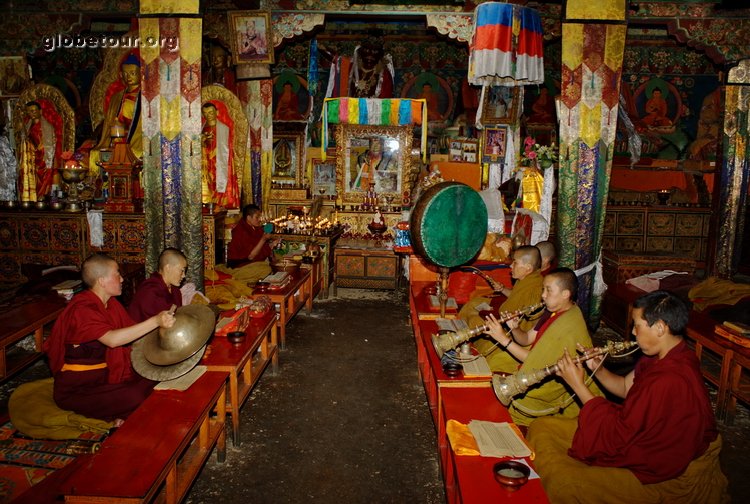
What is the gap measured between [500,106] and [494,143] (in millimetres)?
931

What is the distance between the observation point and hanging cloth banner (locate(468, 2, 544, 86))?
5707mm

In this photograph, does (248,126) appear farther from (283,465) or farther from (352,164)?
(283,465)

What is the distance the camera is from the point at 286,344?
6.45m

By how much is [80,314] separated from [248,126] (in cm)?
731

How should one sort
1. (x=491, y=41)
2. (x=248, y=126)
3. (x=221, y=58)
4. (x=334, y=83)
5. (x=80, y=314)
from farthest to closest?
(x=334, y=83) → (x=221, y=58) → (x=248, y=126) → (x=491, y=41) → (x=80, y=314)

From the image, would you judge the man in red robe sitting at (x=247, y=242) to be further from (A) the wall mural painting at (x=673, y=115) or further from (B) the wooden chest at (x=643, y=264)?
(A) the wall mural painting at (x=673, y=115)

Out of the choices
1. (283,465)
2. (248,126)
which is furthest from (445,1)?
(283,465)

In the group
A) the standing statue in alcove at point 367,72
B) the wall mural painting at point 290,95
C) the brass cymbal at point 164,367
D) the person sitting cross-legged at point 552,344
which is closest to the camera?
the person sitting cross-legged at point 552,344

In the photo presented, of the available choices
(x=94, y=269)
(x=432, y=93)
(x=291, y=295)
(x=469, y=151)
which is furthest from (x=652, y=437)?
(x=432, y=93)

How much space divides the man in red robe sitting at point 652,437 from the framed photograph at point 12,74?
1067 cm

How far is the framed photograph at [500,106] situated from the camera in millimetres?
11227

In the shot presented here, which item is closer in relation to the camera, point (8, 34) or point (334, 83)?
point (8, 34)

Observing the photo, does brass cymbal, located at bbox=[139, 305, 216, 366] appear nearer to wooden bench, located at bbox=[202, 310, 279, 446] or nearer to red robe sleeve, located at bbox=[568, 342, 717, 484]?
wooden bench, located at bbox=[202, 310, 279, 446]

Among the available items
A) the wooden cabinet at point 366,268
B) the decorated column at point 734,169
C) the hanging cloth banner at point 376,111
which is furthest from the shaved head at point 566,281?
the hanging cloth banner at point 376,111
